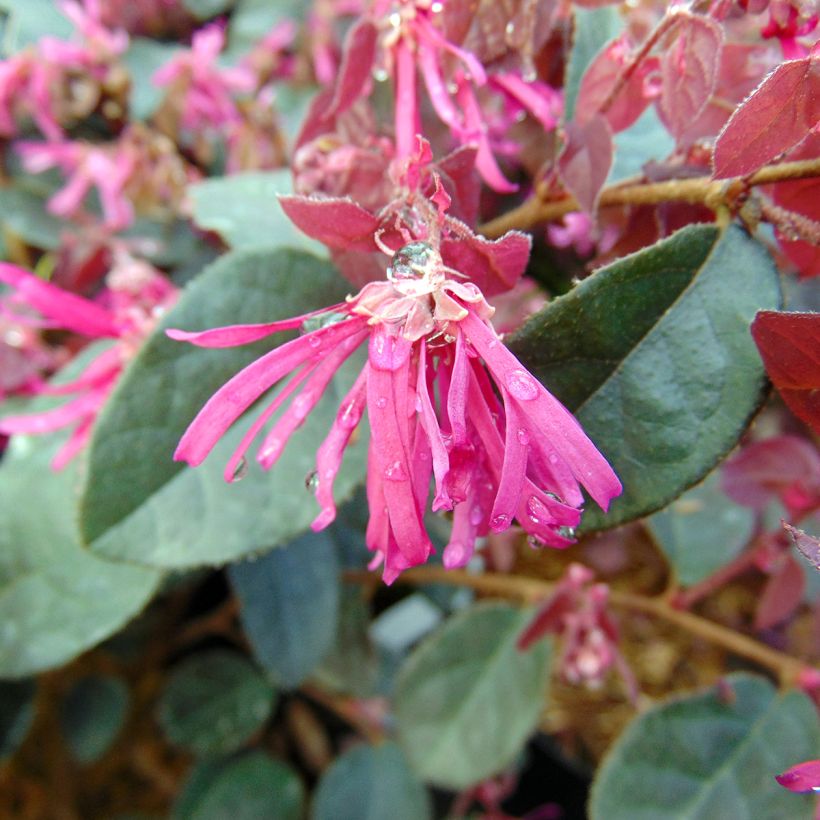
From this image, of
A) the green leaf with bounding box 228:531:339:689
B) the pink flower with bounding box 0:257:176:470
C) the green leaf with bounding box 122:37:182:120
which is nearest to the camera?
the pink flower with bounding box 0:257:176:470

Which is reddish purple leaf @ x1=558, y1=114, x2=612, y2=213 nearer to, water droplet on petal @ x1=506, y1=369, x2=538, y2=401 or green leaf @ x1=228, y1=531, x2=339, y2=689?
water droplet on petal @ x1=506, y1=369, x2=538, y2=401

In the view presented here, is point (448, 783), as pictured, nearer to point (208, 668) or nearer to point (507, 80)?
point (208, 668)

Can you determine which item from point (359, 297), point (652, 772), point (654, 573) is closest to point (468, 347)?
point (359, 297)

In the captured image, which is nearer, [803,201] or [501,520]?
[501,520]

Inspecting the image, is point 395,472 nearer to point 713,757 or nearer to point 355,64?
point 355,64

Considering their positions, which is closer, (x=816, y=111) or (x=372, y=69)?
(x=816, y=111)

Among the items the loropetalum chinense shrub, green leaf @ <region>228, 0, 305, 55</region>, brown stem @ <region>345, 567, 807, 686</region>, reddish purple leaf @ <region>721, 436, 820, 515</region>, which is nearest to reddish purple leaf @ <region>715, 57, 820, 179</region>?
the loropetalum chinense shrub

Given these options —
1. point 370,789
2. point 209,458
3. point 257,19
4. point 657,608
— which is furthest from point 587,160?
point 257,19
